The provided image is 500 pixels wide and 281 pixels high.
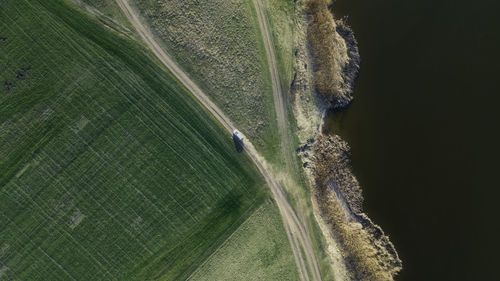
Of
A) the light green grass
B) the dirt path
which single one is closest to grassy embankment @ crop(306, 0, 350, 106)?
the dirt path

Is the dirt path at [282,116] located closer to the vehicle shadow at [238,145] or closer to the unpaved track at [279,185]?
the unpaved track at [279,185]

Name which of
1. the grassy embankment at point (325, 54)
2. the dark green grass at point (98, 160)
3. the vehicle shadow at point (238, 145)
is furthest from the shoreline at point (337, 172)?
the dark green grass at point (98, 160)

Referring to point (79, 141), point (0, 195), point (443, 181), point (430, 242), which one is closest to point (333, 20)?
point (443, 181)

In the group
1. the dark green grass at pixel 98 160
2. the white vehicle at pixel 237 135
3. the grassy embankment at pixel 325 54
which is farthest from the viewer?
the grassy embankment at pixel 325 54

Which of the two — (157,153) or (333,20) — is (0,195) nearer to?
(157,153)

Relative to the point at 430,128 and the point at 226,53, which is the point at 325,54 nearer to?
the point at 226,53

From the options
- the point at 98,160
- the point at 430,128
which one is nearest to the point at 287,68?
the point at 430,128
